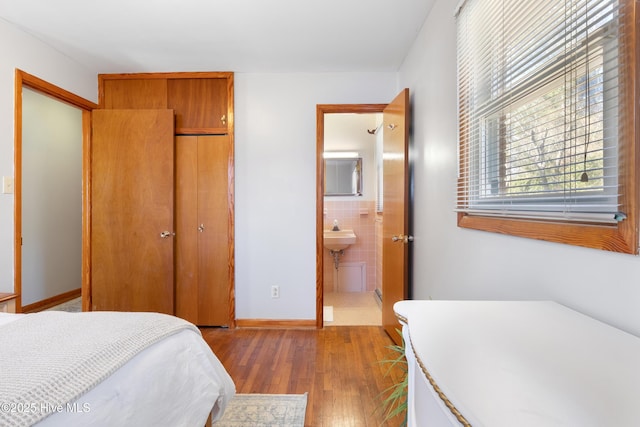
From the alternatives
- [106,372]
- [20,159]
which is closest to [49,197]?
[20,159]

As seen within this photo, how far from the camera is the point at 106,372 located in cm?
83

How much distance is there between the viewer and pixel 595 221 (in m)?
0.77

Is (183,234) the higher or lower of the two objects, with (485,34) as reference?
lower

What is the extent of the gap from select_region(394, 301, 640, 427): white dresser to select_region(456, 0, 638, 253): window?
0.85ft

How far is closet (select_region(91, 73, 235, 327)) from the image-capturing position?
274cm

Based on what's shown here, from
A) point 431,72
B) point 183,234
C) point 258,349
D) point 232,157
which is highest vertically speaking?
point 431,72

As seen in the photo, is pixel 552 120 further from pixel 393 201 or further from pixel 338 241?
pixel 338 241

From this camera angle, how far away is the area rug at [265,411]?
158cm

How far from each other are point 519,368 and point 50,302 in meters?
4.47

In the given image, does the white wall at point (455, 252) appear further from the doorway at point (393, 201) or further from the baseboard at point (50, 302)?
the baseboard at point (50, 302)

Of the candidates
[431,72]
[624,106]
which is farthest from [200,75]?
[624,106]

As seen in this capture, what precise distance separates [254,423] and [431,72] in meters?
2.29

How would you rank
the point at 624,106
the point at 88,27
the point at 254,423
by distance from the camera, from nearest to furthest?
the point at 624,106 < the point at 254,423 < the point at 88,27

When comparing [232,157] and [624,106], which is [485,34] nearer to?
[624,106]
